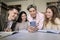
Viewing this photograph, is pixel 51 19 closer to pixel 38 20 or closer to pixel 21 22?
pixel 38 20

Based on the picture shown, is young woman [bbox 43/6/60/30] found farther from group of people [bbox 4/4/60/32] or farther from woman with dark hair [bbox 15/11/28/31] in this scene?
woman with dark hair [bbox 15/11/28/31]

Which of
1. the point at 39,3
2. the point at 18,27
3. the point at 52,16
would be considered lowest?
the point at 18,27

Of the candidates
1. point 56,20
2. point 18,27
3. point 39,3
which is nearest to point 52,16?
point 56,20

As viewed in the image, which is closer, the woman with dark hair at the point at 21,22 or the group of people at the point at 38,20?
the group of people at the point at 38,20

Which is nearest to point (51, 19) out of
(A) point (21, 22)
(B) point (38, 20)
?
(B) point (38, 20)

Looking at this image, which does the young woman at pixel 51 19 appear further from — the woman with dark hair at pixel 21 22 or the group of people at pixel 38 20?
the woman with dark hair at pixel 21 22

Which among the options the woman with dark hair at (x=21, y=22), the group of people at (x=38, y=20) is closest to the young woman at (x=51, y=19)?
the group of people at (x=38, y=20)

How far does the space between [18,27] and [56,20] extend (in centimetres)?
43

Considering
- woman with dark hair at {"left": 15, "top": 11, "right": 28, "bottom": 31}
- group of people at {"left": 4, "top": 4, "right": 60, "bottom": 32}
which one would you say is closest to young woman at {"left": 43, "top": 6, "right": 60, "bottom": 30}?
group of people at {"left": 4, "top": 4, "right": 60, "bottom": 32}

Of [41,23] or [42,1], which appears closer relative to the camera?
[41,23]

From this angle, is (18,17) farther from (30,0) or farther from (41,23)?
(30,0)

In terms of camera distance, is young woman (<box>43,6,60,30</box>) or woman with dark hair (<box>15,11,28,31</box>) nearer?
young woman (<box>43,6,60,30</box>)

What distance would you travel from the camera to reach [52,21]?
1.84 m

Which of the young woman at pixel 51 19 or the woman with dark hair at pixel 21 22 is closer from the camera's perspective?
the young woman at pixel 51 19
